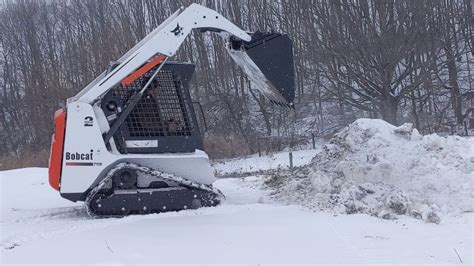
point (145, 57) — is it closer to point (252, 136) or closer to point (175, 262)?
point (175, 262)

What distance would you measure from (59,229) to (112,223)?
59cm

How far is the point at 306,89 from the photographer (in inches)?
1061

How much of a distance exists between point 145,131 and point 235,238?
2.42 m

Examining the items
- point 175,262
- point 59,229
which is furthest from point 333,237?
point 59,229

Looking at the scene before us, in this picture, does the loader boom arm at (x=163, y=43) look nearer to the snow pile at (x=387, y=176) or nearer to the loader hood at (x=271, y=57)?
the loader hood at (x=271, y=57)

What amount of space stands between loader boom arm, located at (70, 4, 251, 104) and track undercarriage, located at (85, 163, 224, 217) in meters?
1.04

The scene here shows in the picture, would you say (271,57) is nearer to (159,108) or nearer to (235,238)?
(159,108)

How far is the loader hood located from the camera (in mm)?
7586

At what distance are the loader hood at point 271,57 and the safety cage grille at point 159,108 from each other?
3.37 ft

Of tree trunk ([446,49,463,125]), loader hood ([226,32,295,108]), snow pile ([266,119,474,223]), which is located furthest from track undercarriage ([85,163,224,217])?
tree trunk ([446,49,463,125])

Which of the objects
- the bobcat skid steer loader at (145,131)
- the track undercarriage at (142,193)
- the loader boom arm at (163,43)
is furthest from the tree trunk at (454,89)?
the track undercarriage at (142,193)

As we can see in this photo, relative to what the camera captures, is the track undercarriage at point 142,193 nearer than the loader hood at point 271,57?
Yes

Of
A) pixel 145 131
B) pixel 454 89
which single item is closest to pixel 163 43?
pixel 145 131

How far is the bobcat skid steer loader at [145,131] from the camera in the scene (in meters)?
6.72
